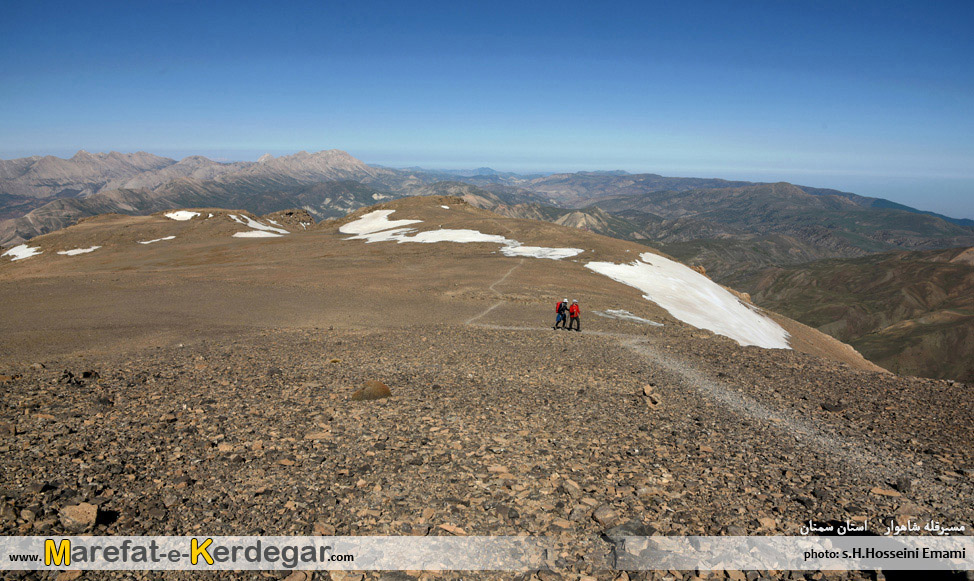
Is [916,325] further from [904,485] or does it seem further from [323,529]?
[323,529]

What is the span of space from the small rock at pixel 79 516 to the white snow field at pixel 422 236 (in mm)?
39979

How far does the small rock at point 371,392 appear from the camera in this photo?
11.5 metres

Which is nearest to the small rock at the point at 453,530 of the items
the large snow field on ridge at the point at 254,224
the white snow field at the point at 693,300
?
the white snow field at the point at 693,300

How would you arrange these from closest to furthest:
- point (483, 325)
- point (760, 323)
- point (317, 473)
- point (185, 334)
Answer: point (317, 473)
point (185, 334)
point (483, 325)
point (760, 323)

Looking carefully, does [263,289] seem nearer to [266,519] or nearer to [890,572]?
[266,519]

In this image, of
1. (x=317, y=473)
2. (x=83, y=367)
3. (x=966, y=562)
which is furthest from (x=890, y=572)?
(x=83, y=367)

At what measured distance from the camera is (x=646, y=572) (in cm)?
592

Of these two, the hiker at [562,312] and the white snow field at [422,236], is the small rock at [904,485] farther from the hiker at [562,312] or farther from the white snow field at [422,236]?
the white snow field at [422,236]

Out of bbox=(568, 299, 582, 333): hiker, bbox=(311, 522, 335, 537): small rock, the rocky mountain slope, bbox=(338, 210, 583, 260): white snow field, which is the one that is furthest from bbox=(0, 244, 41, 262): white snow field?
the rocky mountain slope

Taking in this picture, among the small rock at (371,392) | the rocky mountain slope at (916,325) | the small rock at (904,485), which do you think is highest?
the small rock at (904,485)

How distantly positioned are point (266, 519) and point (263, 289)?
27.0m

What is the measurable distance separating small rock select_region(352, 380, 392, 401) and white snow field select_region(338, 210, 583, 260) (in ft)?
111

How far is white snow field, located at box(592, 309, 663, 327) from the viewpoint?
2583cm

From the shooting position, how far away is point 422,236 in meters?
54.8
